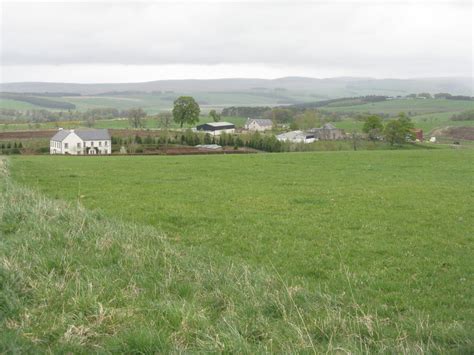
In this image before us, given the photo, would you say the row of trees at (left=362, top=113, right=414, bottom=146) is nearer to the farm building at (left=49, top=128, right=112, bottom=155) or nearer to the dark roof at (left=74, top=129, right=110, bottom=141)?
the farm building at (left=49, top=128, right=112, bottom=155)

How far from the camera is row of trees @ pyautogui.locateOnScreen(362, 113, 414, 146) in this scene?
247ft

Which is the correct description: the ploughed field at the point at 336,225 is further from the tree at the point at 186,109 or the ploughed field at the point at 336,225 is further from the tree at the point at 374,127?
the tree at the point at 186,109

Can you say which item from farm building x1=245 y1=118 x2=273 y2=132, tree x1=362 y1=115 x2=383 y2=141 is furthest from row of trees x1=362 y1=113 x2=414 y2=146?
farm building x1=245 y1=118 x2=273 y2=132

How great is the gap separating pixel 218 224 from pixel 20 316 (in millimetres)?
7608

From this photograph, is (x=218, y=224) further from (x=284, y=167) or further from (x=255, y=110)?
(x=255, y=110)

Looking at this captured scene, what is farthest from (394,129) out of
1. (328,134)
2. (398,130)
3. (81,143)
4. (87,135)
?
(81,143)

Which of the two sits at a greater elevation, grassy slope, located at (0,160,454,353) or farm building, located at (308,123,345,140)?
grassy slope, located at (0,160,454,353)

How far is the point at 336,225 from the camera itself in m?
13.5

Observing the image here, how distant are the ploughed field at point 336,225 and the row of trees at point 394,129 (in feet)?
161

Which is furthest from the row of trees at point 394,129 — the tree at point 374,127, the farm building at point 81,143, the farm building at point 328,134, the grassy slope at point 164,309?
the grassy slope at point 164,309

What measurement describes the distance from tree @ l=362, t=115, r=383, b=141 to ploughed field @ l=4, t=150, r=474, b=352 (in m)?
57.6

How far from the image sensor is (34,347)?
559 cm

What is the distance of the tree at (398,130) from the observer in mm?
75125

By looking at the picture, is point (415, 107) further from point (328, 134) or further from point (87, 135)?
Answer: point (87, 135)
